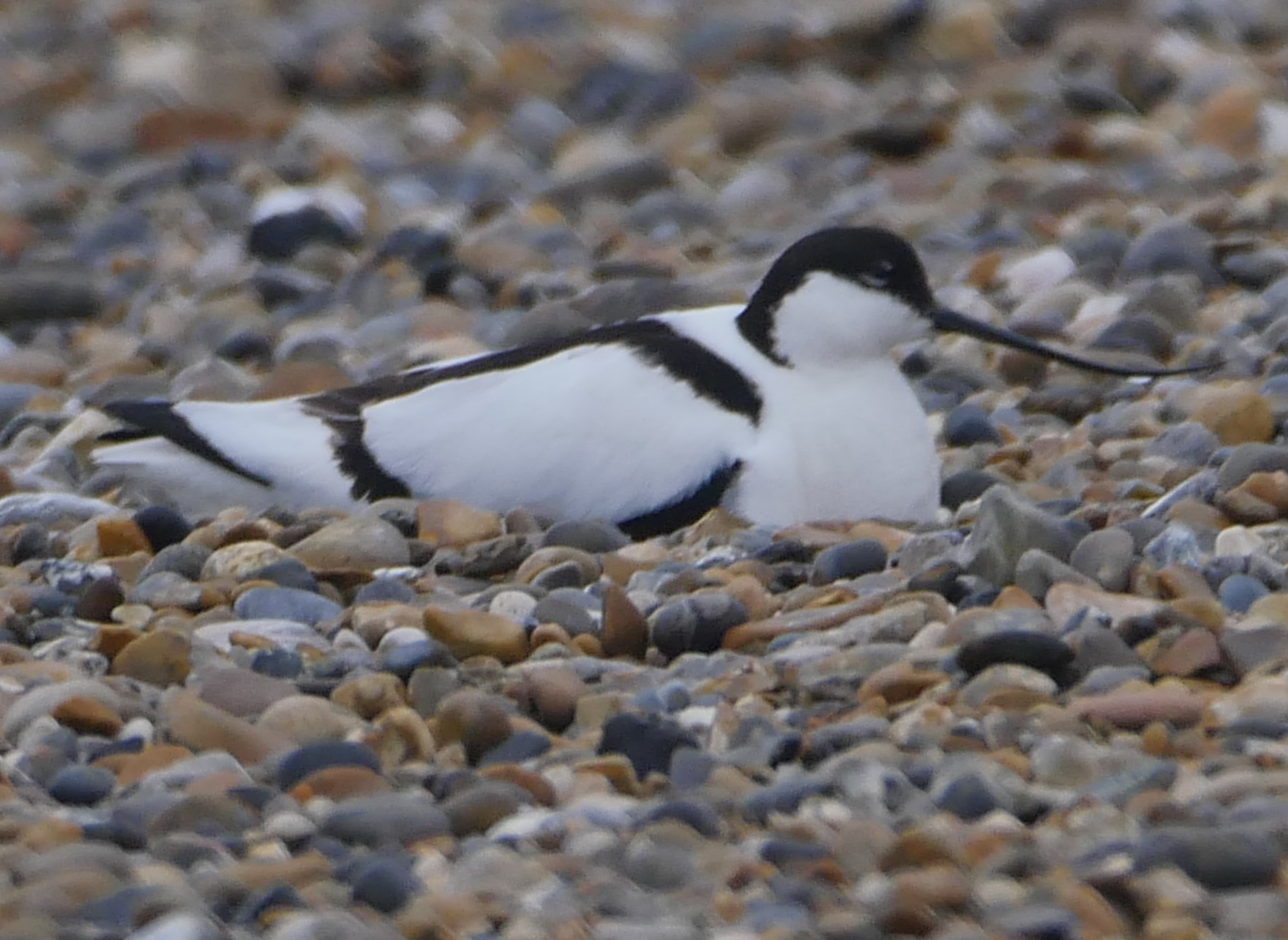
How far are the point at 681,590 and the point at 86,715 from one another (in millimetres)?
1220

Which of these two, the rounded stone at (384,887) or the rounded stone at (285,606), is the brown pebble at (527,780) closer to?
the rounded stone at (384,887)

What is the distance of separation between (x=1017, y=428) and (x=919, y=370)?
0.68 m

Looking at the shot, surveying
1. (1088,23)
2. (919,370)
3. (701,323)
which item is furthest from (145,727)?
(1088,23)

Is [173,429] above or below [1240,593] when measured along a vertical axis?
above

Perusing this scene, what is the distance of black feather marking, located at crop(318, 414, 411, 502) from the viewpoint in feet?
17.7

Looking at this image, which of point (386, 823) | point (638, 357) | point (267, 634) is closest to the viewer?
point (386, 823)

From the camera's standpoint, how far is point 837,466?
17.1ft

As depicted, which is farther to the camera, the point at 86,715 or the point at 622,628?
the point at 622,628

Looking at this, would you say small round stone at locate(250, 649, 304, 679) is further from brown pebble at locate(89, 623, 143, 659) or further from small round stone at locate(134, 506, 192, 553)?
small round stone at locate(134, 506, 192, 553)

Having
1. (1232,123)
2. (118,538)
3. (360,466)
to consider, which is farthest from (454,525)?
(1232,123)

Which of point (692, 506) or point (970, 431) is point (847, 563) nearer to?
point (692, 506)

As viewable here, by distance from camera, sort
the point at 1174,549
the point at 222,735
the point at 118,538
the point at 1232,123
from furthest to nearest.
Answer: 1. the point at 1232,123
2. the point at 118,538
3. the point at 1174,549
4. the point at 222,735

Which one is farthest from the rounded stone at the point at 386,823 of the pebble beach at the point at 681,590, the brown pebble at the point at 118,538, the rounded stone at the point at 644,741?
the brown pebble at the point at 118,538

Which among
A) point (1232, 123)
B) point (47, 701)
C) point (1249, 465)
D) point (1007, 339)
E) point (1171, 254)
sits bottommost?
point (47, 701)
